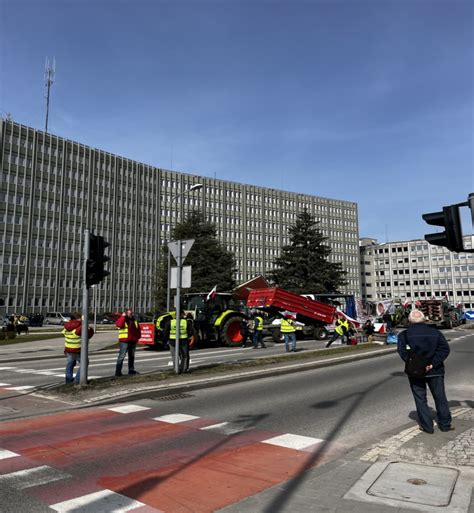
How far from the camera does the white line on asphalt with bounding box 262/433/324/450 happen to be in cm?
628

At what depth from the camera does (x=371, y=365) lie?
1553 centimetres

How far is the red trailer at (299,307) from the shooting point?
1018 inches

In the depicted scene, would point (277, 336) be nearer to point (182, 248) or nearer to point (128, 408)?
point (182, 248)

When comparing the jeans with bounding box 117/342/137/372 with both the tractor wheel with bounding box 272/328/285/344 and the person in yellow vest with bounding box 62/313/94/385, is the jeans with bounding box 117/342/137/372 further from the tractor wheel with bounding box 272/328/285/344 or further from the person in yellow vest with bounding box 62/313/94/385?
the tractor wheel with bounding box 272/328/285/344

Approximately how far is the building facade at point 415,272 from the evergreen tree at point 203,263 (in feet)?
246

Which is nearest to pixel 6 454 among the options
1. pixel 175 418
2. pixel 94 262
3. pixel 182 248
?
pixel 175 418

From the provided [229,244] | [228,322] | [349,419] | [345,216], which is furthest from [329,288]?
[345,216]

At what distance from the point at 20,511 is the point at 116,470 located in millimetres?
1254

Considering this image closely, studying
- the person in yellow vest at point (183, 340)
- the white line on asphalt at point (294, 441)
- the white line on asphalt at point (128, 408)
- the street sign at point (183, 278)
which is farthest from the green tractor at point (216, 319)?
the white line on asphalt at point (294, 441)

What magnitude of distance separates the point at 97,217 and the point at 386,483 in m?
90.1

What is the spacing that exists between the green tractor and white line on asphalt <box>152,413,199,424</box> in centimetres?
1351

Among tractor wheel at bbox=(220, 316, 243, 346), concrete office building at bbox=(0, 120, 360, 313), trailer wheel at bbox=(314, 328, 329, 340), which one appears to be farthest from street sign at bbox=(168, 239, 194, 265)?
concrete office building at bbox=(0, 120, 360, 313)

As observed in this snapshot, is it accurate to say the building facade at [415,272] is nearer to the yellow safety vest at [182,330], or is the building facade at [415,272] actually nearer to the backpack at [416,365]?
the yellow safety vest at [182,330]

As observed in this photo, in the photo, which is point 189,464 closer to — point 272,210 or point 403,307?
point 403,307
